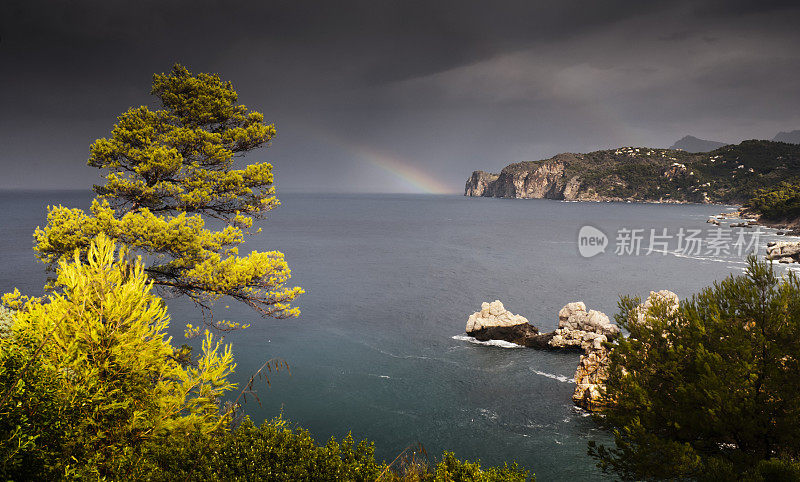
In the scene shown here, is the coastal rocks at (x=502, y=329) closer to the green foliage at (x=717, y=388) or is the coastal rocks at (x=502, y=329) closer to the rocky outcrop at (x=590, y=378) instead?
the rocky outcrop at (x=590, y=378)

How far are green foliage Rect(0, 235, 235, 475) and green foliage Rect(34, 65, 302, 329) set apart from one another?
6.24 meters

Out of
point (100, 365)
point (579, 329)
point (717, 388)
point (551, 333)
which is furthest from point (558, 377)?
point (100, 365)

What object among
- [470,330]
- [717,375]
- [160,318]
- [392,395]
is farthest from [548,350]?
[160,318]

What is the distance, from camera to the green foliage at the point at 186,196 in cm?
1570

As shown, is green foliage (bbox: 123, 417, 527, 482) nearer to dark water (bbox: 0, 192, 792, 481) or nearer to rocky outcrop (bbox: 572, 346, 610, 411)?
dark water (bbox: 0, 192, 792, 481)

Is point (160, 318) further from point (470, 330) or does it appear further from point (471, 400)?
point (470, 330)

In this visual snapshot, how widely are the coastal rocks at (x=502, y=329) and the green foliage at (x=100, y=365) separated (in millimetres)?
33476

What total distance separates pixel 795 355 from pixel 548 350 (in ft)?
85.4

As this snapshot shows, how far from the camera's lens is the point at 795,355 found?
42.9 feet

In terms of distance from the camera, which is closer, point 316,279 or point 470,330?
point 470,330

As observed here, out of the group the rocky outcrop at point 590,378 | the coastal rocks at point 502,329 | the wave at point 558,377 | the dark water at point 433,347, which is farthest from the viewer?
the coastal rocks at point 502,329

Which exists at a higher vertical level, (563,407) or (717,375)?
(717,375)

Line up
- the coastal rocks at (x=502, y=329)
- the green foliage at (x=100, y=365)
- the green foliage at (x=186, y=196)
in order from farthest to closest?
the coastal rocks at (x=502, y=329), the green foliage at (x=186, y=196), the green foliage at (x=100, y=365)

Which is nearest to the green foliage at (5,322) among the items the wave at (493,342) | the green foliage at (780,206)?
the wave at (493,342)
